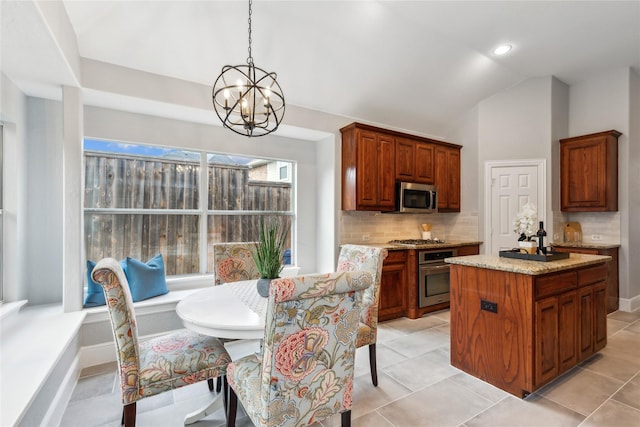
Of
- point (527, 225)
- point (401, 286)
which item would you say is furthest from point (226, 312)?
point (401, 286)

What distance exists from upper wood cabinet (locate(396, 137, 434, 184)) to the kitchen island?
190 cm

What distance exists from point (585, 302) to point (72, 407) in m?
3.83

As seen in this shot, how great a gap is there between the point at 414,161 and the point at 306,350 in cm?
355

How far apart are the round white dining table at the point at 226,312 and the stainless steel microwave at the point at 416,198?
2532 mm

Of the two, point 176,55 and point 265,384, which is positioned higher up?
point 176,55

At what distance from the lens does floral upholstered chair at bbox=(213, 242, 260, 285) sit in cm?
279

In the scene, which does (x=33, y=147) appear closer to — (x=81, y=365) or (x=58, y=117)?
(x=58, y=117)

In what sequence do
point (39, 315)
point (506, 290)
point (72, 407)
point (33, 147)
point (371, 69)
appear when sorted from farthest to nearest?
point (371, 69), point (33, 147), point (39, 315), point (506, 290), point (72, 407)

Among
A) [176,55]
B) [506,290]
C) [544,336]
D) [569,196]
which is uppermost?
[176,55]

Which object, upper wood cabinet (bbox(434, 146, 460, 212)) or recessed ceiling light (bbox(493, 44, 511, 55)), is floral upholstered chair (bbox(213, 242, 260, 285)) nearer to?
upper wood cabinet (bbox(434, 146, 460, 212))

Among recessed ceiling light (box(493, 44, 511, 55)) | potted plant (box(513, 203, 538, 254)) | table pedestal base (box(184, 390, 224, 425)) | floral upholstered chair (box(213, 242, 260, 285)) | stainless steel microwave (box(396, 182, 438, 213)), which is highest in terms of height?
recessed ceiling light (box(493, 44, 511, 55))

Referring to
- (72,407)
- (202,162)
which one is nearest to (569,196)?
(202,162)

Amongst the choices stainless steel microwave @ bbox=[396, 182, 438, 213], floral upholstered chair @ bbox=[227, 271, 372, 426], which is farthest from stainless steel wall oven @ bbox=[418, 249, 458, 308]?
floral upholstered chair @ bbox=[227, 271, 372, 426]

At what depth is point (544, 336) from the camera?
219cm
